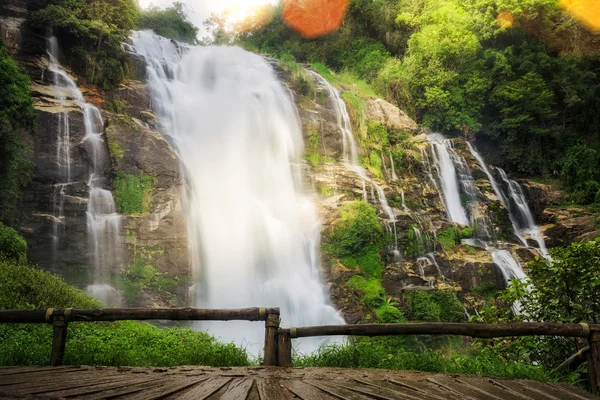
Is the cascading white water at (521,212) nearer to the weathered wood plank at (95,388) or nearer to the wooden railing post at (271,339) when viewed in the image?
the wooden railing post at (271,339)

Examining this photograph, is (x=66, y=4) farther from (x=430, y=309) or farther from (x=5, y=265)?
(x=430, y=309)

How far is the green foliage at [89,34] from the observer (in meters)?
14.4

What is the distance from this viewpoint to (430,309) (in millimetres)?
11562

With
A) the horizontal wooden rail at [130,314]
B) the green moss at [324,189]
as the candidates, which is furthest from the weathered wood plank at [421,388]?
the green moss at [324,189]

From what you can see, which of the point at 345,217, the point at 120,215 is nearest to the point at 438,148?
the point at 345,217

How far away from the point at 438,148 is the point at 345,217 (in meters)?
7.97

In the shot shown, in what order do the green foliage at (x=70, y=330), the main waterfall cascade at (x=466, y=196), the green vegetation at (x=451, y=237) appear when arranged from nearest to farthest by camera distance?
the green foliage at (x=70, y=330) < the green vegetation at (x=451, y=237) < the main waterfall cascade at (x=466, y=196)

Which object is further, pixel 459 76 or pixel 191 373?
pixel 459 76

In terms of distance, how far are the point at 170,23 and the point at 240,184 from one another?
18.6m

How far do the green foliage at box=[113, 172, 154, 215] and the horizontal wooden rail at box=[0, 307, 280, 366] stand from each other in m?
8.10

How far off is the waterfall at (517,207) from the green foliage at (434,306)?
23.2ft

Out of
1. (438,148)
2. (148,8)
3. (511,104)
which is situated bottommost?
(438,148)

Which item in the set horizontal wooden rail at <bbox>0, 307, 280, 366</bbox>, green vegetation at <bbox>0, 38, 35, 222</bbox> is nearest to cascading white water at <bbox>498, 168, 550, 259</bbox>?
horizontal wooden rail at <bbox>0, 307, 280, 366</bbox>

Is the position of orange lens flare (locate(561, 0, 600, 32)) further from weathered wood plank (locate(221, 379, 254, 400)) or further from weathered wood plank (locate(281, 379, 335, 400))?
weathered wood plank (locate(221, 379, 254, 400))
